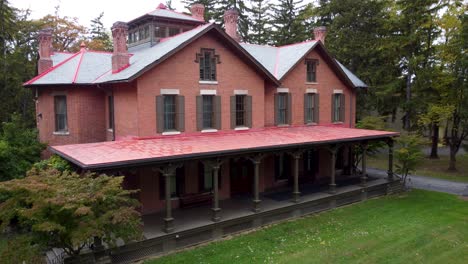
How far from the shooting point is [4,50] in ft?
98.5

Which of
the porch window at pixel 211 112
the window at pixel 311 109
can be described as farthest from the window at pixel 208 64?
the window at pixel 311 109

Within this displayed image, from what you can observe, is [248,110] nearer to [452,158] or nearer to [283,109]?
[283,109]

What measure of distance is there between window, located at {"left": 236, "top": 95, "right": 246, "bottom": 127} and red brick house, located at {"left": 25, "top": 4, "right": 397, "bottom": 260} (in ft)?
0.20

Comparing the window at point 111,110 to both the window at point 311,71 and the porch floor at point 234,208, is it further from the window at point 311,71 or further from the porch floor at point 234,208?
the window at point 311,71

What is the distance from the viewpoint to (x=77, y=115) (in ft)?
60.7

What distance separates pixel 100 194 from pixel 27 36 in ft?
111

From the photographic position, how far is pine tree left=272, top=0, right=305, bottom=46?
43656 mm

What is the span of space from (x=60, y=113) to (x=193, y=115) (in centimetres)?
715

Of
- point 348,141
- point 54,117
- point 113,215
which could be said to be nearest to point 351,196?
point 348,141

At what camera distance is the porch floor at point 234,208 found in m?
14.0

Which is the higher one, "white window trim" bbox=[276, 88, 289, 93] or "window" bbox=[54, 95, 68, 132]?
"white window trim" bbox=[276, 88, 289, 93]

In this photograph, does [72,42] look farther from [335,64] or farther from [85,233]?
[85,233]

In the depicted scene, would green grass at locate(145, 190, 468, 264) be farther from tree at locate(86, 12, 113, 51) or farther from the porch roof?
tree at locate(86, 12, 113, 51)

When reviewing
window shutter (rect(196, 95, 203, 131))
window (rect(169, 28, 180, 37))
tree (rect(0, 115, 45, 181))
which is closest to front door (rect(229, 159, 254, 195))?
window shutter (rect(196, 95, 203, 131))
